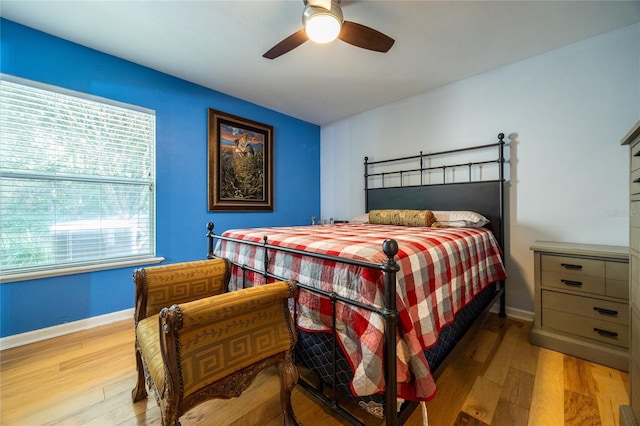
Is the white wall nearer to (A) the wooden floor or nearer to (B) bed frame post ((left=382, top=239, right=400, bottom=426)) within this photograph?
(A) the wooden floor

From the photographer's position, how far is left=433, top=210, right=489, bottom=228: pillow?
2.35 meters

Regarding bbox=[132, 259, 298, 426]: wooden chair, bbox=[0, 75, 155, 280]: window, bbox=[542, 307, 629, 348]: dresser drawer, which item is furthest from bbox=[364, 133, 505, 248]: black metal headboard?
bbox=[0, 75, 155, 280]: window

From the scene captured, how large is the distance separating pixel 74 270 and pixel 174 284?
59.2 inches

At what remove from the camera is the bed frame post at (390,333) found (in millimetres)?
929

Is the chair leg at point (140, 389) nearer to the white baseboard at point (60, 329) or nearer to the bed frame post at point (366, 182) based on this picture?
the white baseboard at point (60, 329)


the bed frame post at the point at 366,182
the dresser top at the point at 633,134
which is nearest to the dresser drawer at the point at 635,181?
the dresser top at the point at 633,134

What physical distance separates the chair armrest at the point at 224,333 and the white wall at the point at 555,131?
8.15ft

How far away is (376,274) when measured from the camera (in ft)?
3.43

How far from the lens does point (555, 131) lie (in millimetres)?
2279

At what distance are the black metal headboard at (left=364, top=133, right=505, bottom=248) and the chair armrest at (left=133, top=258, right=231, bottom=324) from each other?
2368mm

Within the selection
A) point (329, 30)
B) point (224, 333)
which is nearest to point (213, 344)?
point (224, 333)

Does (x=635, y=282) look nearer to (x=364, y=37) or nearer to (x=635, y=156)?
(x=635, y=156)

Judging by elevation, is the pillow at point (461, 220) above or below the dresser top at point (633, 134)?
below

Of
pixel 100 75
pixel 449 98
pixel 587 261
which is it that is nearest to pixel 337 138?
pixel 449 98
